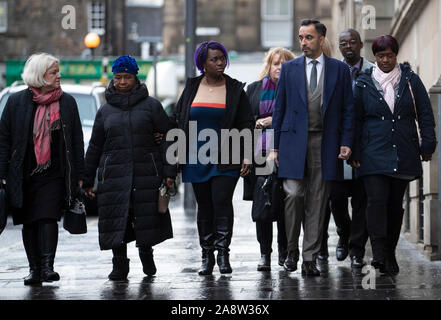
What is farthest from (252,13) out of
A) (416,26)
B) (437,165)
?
(437,165)

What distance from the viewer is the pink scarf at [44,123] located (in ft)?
28.6

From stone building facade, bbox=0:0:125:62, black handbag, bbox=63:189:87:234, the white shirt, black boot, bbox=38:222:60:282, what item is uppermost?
stone building facade, bbox=0:0:125:62

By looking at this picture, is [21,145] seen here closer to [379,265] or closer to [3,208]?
[3,208]

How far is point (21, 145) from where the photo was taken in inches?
343

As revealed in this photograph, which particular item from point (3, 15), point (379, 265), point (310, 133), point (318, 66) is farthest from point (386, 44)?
point (3, 15)

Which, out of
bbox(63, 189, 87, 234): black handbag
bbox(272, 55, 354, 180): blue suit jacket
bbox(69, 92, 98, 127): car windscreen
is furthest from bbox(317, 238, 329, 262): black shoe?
bbox(69, 92, 98, 127): car windscreen

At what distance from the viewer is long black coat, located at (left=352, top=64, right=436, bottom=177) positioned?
8.88 m

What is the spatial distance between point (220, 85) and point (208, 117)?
330 mm

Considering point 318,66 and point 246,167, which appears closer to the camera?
point 318,66

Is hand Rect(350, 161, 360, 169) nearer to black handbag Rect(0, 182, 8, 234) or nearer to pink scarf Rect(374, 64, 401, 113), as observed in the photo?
pink scarf Rect(374, 64, 401, 113)

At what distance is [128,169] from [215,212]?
2.76ft

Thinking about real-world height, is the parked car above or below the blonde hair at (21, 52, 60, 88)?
below

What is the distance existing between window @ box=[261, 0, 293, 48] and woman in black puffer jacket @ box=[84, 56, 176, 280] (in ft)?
118

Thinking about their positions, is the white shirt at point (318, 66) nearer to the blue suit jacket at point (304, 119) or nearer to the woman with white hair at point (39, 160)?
the blue suit jacket at point (304, 119)
